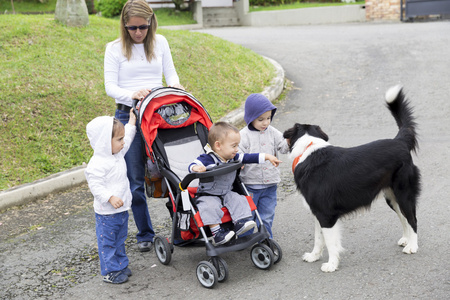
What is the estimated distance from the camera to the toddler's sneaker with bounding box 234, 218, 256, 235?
399cm

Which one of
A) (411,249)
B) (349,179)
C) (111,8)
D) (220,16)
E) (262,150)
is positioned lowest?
(411,249)

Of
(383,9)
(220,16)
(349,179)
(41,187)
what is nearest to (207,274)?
(349,179)

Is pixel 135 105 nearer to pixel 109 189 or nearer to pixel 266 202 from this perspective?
pixel 109 189

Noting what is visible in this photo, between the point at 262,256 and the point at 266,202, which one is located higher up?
the point at 266,202

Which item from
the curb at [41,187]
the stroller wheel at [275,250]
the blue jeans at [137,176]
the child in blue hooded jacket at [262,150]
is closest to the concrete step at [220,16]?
the curb at [41,187]

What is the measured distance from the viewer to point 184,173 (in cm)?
446

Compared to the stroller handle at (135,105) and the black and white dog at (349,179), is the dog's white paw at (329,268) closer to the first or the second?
the black and white dog at (349,179)

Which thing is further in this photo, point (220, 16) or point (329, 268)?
point (220, 16)

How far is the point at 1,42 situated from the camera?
9.43m

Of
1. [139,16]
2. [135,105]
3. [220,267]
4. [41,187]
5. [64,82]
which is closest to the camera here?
[220,267]

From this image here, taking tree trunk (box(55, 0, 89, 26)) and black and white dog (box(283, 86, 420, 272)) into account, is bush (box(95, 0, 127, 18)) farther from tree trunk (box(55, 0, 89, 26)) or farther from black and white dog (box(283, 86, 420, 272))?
black and white dog (box(283, 86, 420, 272))

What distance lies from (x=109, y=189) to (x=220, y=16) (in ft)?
68.7

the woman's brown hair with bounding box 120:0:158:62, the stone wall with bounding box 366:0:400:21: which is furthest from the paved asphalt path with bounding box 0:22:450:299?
the stone wall with bounding box 366:0:400:21

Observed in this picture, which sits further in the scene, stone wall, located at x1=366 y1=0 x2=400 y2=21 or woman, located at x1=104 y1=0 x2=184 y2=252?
stone wall, located at x1=366 y1=0 x2=400 y2=21
